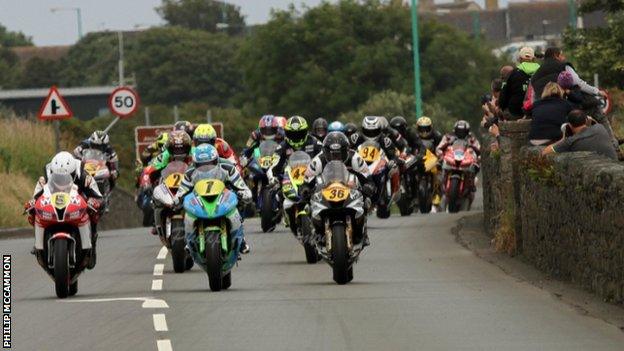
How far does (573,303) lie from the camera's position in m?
18.9

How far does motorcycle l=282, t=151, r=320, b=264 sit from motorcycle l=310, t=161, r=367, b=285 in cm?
219

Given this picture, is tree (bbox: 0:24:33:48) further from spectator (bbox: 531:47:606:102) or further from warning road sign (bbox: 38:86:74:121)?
spectator (bbox: 531:47:606:102)

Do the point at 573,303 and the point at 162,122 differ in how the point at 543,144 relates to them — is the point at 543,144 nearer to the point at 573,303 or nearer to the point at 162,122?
the point at 573,303

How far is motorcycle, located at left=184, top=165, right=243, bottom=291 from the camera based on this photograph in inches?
814

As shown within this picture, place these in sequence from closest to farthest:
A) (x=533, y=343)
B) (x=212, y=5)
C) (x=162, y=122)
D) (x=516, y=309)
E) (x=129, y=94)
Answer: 1. (x=533, y=343)
2. (x=516, y=309)
3. (x=129, y=94)
4. (x=162, y=122)
5. (x=212, y=5)

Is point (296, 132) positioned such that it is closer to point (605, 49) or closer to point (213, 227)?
point (213, 227)

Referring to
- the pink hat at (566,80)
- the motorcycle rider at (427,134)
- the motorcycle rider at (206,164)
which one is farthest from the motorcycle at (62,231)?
the motorcycle rider at (427,134)

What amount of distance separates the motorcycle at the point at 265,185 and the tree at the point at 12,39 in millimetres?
151459

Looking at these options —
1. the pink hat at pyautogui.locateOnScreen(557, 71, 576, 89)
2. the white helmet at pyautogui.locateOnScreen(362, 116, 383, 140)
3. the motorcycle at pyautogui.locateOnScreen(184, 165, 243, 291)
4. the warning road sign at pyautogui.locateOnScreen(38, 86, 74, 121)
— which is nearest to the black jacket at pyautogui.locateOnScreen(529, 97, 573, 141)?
the pink hat at pyautogui.locateOnScreen(557, 71, 576, 89)

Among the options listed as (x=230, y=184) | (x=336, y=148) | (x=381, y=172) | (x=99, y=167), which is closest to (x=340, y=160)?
(x=336, y=148)

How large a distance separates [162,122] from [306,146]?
71247mm

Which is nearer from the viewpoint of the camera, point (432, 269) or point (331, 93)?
point (432, 269)

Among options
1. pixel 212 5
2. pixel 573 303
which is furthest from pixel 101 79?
pixel 573 303

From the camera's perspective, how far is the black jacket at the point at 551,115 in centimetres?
2412
